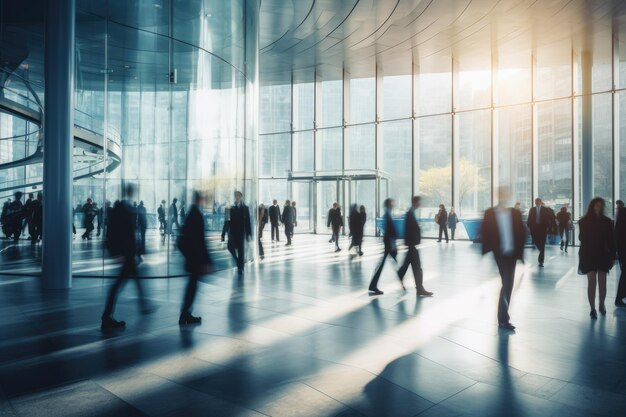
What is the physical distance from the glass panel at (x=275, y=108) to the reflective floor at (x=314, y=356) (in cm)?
1785

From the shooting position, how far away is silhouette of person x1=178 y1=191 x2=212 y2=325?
19.4 ft

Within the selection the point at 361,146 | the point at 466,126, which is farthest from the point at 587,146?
the point at 361,146

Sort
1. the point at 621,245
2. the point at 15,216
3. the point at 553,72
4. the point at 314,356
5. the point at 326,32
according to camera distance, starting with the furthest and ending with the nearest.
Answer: the point at 553,72 → the point at 15,216 → the point at 326,32 → the point at 621,245 → the point at 314,356

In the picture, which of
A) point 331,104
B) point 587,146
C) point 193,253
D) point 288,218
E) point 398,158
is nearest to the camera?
point 193,253

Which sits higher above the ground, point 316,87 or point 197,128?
point 316,87

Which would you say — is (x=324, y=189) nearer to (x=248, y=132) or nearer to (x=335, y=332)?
(x=248, y=132)

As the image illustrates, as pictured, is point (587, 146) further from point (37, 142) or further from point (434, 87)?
point (37, 142)

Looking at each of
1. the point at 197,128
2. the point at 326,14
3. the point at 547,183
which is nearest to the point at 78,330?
the point at 197,128

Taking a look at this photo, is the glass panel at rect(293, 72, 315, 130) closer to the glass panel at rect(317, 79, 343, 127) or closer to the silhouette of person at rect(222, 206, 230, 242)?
the glass panel at rect(317, 79, 343, 127)

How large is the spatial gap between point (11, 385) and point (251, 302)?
373 centimetres

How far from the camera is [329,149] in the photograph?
2416cm

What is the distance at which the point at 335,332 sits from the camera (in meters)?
5.42

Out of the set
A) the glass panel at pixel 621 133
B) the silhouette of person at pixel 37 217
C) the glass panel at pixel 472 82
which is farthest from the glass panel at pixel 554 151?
the silhouette of person at pixel 37 217

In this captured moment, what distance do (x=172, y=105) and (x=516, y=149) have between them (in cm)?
1437
